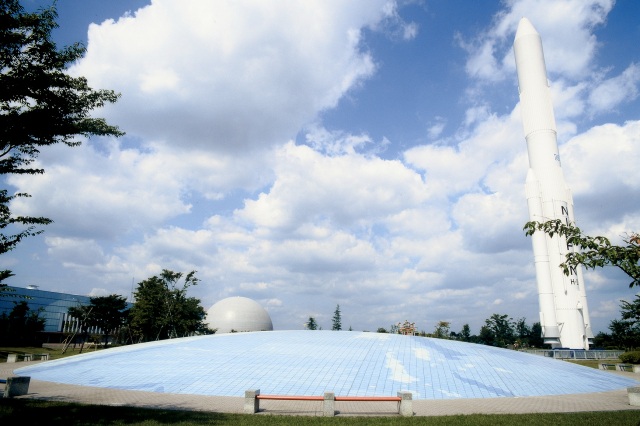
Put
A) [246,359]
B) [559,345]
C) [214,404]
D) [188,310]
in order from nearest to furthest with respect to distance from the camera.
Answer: [214,404] → [246,359] → [559,345] → [188,310]

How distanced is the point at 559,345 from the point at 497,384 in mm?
30062

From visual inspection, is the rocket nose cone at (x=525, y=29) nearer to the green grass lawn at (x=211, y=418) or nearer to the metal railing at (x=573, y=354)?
the metal railing at (x=573, y=354)

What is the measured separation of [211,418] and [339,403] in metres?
6.04

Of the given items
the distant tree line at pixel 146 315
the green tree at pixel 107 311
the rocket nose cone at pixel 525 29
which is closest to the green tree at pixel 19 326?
the distant tree line at pixel 146 315

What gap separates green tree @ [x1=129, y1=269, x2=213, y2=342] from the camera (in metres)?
52.3

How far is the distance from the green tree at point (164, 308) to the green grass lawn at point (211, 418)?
39203 millimetres

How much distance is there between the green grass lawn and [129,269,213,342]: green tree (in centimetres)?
3920

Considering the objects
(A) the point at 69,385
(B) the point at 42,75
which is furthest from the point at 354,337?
(B) the point at 42,75

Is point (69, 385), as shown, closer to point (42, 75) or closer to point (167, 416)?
point (167, 416)

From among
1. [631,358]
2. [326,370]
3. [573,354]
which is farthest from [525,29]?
[326,370]

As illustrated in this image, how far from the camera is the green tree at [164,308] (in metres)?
52.3

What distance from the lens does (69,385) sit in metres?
20.5

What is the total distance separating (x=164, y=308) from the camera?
2100 inches

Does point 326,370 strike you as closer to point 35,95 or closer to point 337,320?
point 35,95
